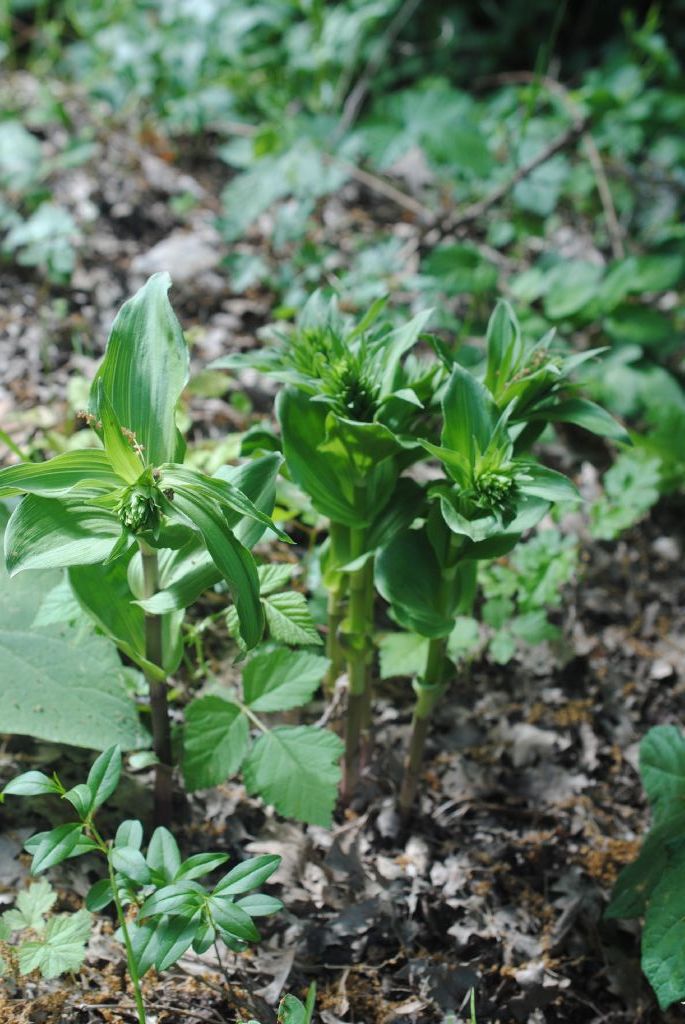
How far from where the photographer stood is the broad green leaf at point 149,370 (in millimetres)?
1461

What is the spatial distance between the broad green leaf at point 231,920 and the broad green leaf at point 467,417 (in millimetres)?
866

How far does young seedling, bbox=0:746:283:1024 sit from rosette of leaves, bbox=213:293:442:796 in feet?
1.91

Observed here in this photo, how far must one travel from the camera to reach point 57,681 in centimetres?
181

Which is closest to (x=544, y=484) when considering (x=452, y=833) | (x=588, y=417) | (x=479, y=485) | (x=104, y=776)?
(x=479, y=485)

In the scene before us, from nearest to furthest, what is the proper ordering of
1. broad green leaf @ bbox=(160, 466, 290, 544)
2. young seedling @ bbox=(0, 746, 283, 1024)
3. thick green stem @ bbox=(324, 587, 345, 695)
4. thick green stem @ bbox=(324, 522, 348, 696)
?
broad green leaf @ bbox=(160, 466, 290, 544) < young seedling @ bbox=(0, 746, 283, 1024) < thick green stem @ bbox=(324, 522, 348, 696) < thick green stem @ bbox=(324, 587, 345, 695)

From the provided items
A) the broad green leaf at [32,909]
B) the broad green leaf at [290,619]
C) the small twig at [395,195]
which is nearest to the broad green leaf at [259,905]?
the broad green leaf at [32,909]

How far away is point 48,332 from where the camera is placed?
120 inches

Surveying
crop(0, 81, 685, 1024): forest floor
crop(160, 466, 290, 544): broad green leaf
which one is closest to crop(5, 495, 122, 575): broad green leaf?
crop(160, 466, 290, 544): broad green leaf

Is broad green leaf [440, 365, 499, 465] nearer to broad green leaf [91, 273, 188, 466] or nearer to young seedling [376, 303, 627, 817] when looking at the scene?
young seedling [376, 303, 627, 817]

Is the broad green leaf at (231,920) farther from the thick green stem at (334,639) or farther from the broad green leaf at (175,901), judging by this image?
the thick green stem at (334,639)

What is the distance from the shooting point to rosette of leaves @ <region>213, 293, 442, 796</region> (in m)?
1.51

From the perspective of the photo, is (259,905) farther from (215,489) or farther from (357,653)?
(215,489)

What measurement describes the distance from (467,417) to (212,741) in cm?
84

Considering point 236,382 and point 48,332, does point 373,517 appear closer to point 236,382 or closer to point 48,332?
point 236,382
